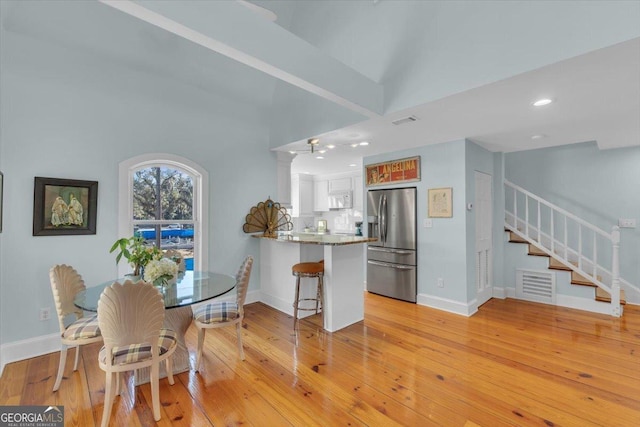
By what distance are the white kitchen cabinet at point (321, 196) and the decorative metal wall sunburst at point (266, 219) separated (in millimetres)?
2734

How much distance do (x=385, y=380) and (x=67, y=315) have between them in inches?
102

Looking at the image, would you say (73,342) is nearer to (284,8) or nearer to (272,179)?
(272,179)

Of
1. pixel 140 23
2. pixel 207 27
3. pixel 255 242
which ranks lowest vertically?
pixel 255 242

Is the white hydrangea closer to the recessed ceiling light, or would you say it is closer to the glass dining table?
the glass dining table

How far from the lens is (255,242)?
445 centimetres

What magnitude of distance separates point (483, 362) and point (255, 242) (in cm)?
318

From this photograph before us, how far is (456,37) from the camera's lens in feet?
8.05

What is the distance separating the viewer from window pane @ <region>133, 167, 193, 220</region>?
3447 mm

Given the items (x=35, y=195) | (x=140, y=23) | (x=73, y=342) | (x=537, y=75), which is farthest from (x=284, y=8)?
(x=73, y=342)

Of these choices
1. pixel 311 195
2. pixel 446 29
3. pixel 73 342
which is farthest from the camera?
pixel 311 195

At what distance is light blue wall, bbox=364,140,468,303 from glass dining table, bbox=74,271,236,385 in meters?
2.85

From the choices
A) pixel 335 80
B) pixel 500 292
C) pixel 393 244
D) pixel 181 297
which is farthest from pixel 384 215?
pixel 181 297

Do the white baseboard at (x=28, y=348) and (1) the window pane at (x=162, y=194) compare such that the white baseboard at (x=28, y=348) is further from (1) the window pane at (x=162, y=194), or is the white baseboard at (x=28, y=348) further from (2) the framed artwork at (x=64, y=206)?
(1) the window pane at (x=162, y=194)

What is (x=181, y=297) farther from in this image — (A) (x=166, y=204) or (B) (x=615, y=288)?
(B) (x=615, y=288)
